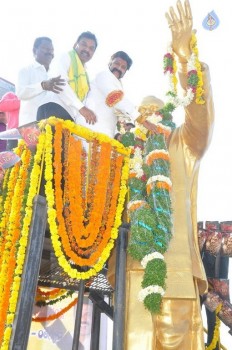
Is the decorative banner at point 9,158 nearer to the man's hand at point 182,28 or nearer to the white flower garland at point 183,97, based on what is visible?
the white flower garland at point 183,97

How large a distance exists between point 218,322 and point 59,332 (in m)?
3.35

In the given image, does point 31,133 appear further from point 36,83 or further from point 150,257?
point 150,257

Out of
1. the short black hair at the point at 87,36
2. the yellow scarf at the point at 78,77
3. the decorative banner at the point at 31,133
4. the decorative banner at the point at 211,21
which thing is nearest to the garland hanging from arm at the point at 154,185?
the decorative banner at the point at 211,21

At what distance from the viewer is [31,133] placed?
3973 millimetres

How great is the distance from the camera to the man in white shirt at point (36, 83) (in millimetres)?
4117

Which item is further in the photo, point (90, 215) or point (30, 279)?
point (90, 215)

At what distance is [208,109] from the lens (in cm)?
439

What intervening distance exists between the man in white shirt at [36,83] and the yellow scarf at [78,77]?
313 mm

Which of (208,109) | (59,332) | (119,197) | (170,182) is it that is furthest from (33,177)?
(59,332)

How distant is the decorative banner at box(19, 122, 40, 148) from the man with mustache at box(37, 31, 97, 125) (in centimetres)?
37

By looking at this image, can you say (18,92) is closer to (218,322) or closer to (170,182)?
(170,182)

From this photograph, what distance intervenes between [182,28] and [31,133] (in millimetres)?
2067

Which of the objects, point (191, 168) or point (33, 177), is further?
point (191, 168)

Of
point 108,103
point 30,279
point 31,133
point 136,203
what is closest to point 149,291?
point 136,203
